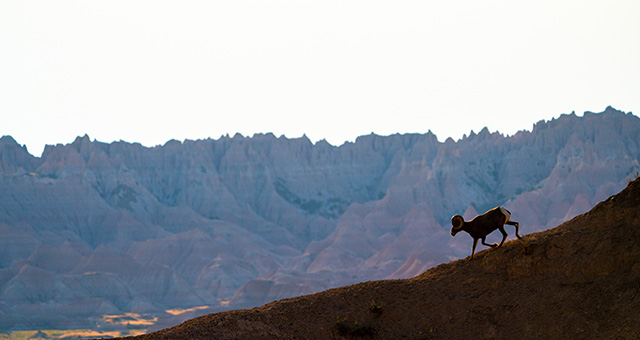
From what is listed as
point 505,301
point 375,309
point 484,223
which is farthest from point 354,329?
point 484,223

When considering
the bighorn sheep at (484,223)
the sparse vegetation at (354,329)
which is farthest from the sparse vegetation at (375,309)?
the bighorn sheep at (484,223)

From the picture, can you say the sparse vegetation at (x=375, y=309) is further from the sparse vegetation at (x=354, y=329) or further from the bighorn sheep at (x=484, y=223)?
the bighorn sheep at (x=484, y=223)

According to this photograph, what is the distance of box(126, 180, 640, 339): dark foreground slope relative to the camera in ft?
59.1

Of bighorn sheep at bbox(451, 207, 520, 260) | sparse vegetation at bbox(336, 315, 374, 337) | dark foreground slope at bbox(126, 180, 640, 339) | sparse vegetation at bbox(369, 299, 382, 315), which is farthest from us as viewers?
bighorn sheep at bbox(451, 207, 520, 260)

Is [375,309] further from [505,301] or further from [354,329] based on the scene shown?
[505,301]

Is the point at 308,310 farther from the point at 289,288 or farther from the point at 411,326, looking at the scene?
the point at 289,288

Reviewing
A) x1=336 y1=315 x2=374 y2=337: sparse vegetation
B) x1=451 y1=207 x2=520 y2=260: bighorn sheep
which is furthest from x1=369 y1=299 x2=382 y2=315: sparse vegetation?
x1=451 y1=207 x2=520 y2=260: bighorn sheep

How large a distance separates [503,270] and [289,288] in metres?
175

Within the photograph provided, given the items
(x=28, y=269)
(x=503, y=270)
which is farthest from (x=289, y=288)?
(x=503, y=270)

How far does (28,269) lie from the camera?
199250mm

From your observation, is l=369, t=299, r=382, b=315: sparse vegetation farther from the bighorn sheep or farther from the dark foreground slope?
the bighorn sheep

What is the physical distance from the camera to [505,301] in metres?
19.2

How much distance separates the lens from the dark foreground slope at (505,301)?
1800cm

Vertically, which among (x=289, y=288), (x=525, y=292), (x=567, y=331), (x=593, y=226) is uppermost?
(x=289, y=288)
